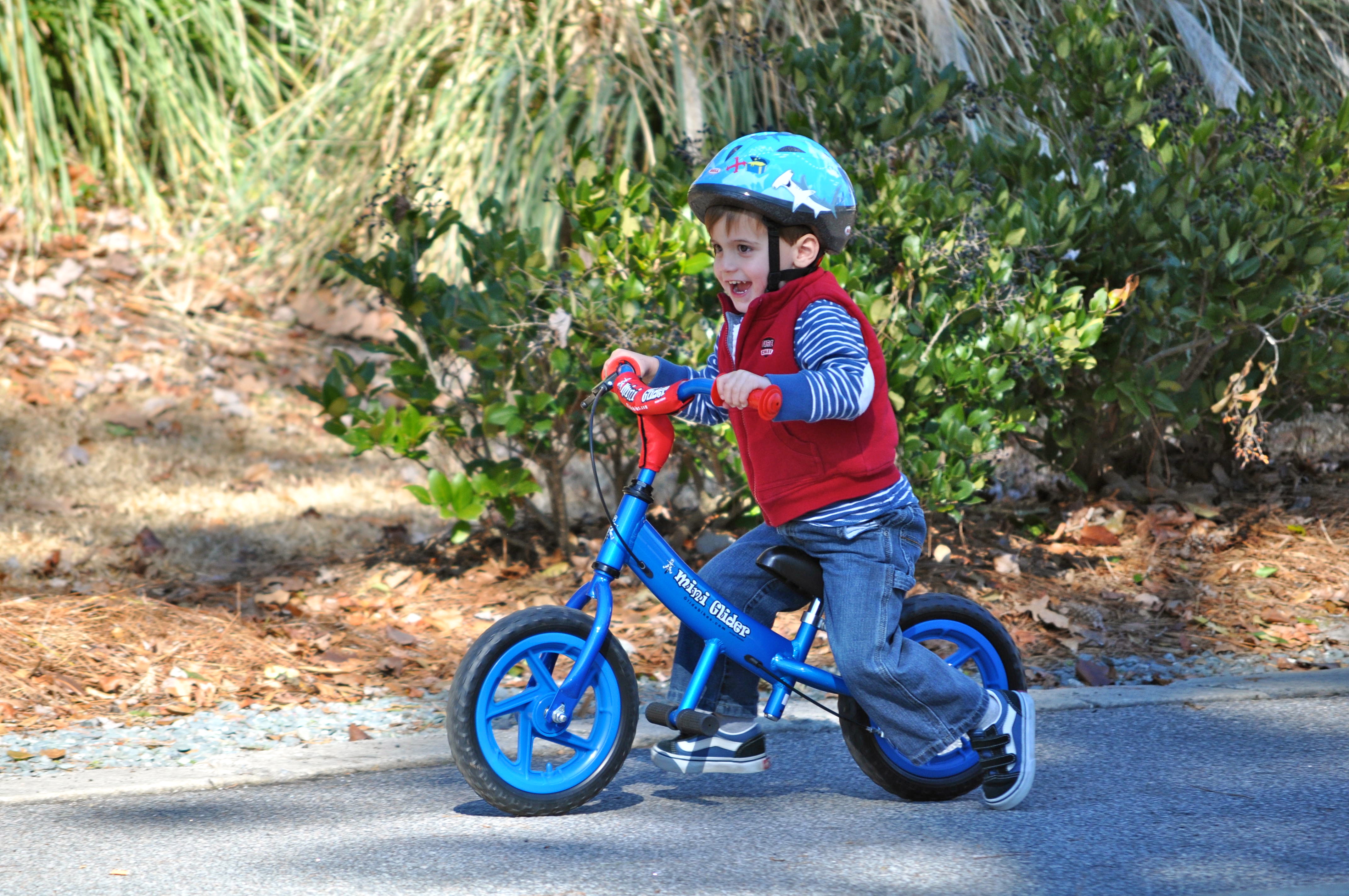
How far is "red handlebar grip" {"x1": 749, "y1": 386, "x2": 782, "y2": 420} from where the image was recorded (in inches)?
112

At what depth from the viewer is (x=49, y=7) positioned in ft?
32.2

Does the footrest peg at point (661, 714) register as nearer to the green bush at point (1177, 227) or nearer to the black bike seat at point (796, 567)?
the black bike seat at point (796, 567)

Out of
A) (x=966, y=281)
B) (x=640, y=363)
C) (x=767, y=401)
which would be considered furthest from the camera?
(x=966, y=281)

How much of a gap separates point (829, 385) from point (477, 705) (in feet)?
3.51

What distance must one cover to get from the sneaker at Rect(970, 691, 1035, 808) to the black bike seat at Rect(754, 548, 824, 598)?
53 cm

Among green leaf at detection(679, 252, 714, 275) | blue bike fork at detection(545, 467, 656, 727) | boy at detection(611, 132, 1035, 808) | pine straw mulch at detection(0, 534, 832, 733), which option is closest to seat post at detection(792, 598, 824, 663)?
boy at detection(611, 132, 1035, 808)

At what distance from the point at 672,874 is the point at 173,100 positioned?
8710 mm

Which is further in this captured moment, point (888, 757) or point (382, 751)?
point (382, 751)

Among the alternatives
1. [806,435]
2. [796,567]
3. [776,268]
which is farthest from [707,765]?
[776,268]

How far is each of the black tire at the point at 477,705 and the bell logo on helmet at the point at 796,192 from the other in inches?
42.7

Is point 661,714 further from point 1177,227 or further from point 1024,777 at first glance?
point 1177,227

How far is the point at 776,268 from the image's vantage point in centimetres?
324

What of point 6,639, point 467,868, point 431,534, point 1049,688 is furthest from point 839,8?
point 467,868

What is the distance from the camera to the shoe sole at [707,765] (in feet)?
11.0
